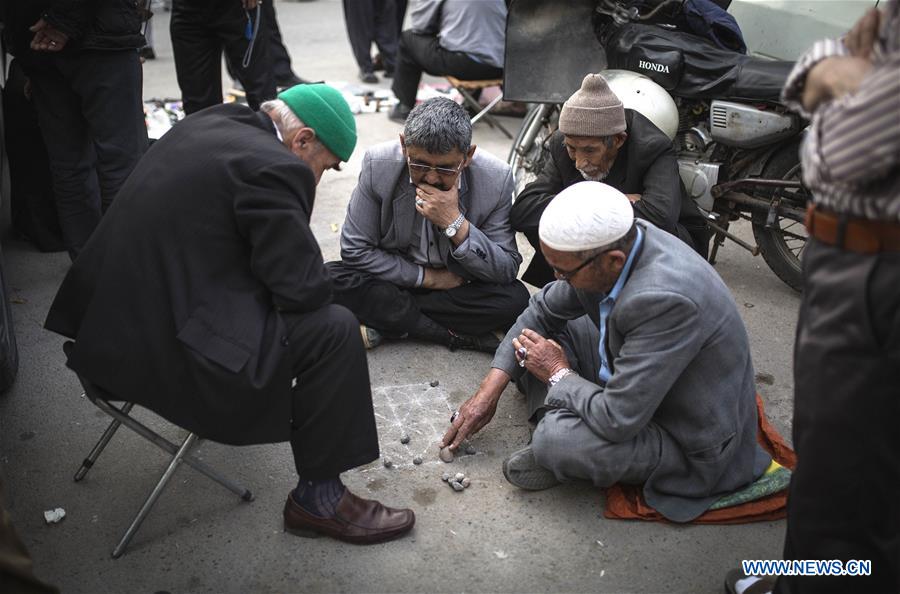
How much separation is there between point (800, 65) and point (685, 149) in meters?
2.79

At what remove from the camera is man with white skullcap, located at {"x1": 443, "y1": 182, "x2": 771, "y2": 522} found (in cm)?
278

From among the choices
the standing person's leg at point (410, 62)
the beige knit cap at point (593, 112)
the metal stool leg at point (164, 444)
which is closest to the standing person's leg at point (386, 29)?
the standing person's leg at point (410, 62)

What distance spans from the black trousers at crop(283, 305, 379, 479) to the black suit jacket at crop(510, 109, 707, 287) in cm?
159

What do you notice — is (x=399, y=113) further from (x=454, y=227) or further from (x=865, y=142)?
(x=865, y=142)

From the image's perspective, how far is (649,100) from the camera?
457 cm

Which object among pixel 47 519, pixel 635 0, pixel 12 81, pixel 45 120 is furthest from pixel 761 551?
pixel 12 81

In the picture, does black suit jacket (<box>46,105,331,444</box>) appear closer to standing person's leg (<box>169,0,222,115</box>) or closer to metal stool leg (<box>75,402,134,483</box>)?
metal stool leg (<box>75,402,134,483</box>)

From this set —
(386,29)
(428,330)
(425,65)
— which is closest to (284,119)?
(428,330)

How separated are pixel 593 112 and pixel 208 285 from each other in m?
1.94

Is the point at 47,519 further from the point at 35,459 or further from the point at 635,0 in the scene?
the point at 635,0

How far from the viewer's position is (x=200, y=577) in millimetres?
2822

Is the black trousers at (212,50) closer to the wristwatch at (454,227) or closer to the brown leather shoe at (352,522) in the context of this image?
the wristwatch at (454,227)

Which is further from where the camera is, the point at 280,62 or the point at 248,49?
the point at 280,62

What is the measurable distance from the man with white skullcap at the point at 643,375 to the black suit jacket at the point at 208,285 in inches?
33.6
